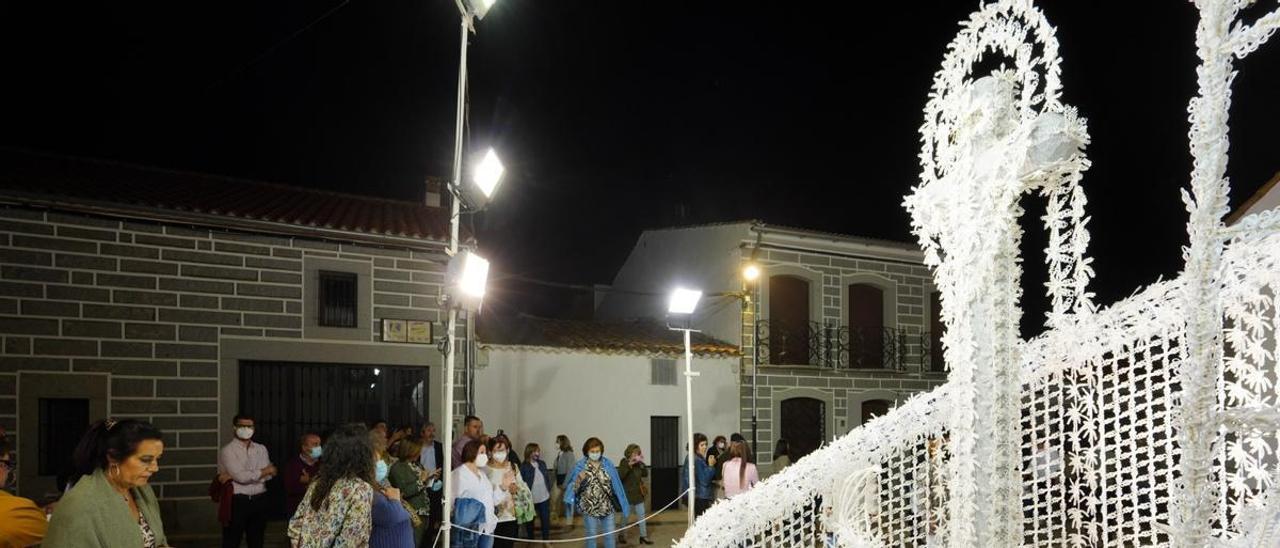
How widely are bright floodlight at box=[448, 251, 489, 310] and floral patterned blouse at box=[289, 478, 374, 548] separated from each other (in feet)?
5.88

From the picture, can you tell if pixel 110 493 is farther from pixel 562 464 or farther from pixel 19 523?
pixel 562 464

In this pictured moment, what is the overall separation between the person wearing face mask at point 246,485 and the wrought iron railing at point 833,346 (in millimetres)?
11279

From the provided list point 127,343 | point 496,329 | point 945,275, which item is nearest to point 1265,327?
point 945,275

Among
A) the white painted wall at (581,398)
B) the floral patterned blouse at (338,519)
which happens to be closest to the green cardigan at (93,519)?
the floral patterned blouse at (338,519)

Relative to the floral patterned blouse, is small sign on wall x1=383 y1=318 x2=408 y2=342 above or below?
above

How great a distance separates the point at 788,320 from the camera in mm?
19031

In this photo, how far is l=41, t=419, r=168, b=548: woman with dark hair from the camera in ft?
10.7

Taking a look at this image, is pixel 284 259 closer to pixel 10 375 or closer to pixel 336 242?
pixel 336 242

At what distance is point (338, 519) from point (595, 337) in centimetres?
1163

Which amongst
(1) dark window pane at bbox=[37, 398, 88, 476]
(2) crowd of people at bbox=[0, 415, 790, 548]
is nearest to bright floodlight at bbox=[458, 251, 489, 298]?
(2) crowd of people at bbox=[0, 415, 790, 548]

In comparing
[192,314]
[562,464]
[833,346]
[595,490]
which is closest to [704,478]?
[562,464]

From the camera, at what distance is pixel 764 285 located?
60.7 feet

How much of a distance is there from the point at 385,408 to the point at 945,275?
448 inches

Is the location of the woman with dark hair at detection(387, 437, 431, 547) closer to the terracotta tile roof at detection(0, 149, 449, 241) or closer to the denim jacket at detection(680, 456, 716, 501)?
the denim jacket at detection(680, 456, 716, 501)
